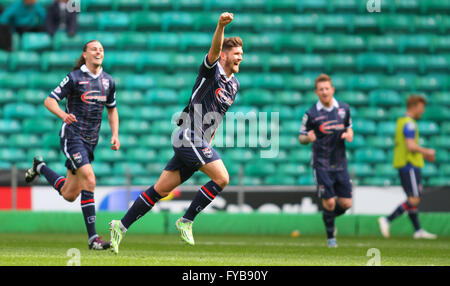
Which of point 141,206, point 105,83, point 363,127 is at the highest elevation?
point 105,83

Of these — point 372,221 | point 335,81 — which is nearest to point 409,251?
point 372,221

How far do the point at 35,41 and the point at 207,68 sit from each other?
9413 mm

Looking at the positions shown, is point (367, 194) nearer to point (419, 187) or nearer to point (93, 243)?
point (419, 187)

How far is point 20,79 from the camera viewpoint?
1517cm

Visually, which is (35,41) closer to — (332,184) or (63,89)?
(63,89)

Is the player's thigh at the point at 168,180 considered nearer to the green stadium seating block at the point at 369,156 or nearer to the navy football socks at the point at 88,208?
the navy football socks at the point at 88,208

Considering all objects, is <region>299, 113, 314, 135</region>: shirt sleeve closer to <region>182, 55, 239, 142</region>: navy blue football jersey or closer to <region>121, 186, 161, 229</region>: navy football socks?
<region>182, 55, 239, 142</region>: navy blue football jersey

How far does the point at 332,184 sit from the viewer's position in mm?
9234

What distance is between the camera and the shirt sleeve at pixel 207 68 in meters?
6.82

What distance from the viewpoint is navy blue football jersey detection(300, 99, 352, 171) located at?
9.29 meters

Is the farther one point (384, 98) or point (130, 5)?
point (130, 5)

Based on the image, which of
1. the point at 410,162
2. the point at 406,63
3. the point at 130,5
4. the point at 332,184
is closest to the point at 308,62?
the point at 406,63

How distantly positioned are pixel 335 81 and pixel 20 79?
236 inches

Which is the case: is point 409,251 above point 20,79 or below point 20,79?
below
